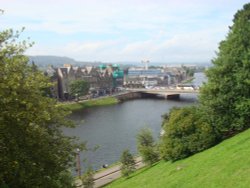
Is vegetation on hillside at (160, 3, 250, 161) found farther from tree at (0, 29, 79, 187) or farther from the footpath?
tree at (0, 29, 79, 187)

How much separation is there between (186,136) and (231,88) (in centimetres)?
415

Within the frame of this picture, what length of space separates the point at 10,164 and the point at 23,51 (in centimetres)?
392

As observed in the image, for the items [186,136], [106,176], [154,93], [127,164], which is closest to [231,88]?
[186,136]

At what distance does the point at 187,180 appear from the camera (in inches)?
628

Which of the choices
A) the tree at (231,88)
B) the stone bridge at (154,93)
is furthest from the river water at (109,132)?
the stone bridge at (154,93)

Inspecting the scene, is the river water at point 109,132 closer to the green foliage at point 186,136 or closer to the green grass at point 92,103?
the green foliage at point 186,136

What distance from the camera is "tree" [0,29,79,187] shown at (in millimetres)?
11039

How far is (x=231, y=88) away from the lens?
23.9 meters

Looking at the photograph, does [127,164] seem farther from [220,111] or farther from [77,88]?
[77,88]

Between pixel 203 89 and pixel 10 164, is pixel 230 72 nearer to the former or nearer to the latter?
pixel 203 89

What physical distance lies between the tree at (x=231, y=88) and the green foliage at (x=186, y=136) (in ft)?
3.51

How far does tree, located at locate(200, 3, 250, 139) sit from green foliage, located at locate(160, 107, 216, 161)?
3.51ft

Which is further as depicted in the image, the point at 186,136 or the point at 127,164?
the point at 127,164

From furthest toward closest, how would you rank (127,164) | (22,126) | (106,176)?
1. (106,176)
2. (127,164)
3. (22,126)
